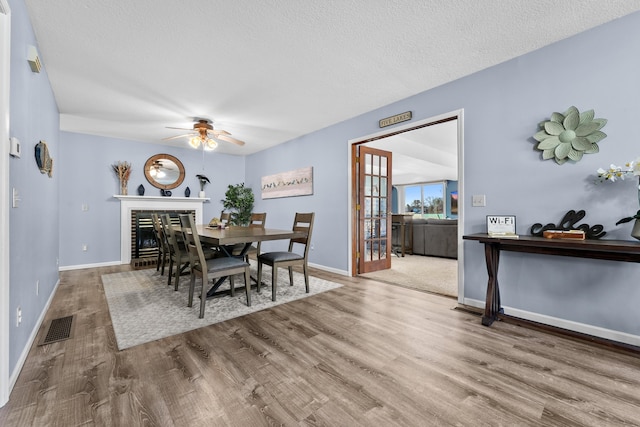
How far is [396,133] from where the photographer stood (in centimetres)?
363

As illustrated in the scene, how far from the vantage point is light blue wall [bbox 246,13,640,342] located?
2047mm

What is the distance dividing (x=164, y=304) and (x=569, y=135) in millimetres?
4083

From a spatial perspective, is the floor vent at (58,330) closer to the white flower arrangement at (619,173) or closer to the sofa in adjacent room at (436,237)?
the white flower arrangement at (619,173)

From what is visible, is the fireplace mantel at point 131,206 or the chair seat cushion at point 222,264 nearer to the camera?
the chair seat cushion at point 222,264

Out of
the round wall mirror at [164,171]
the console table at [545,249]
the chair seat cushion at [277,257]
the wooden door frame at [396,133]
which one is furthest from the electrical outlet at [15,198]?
the round wall mirror at [164,171]

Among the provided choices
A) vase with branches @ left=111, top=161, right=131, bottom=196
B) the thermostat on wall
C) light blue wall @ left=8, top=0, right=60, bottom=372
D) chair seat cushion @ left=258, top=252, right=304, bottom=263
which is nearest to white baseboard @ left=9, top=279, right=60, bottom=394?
light blue wall @ left=8, top=0, right=60, bottom=372

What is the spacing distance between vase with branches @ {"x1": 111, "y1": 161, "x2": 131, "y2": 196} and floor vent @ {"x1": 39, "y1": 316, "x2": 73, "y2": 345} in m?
3.34

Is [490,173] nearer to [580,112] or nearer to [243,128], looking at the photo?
[580,112]

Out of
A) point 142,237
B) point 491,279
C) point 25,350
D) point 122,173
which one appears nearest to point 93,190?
point 122,173

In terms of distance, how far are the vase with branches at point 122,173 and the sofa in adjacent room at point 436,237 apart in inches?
237

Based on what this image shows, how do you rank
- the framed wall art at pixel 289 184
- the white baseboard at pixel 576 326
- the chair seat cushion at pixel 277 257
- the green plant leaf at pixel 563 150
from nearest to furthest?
1. the white baseboard at pixel 576 326
2. the green plant leaf at pixel 563 150
3. the chair seat cushion at pixel 277 257
4. the framed wall art at pixel 289 184

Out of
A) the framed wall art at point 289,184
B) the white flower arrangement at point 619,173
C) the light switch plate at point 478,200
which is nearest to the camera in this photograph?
the white flower arrangement at point 619,173

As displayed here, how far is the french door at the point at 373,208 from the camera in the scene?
4219 millimetres

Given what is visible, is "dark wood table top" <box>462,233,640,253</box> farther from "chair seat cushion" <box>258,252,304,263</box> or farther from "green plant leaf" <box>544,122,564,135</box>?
"chair seat cushion" <box>258,252,304,263</box>
